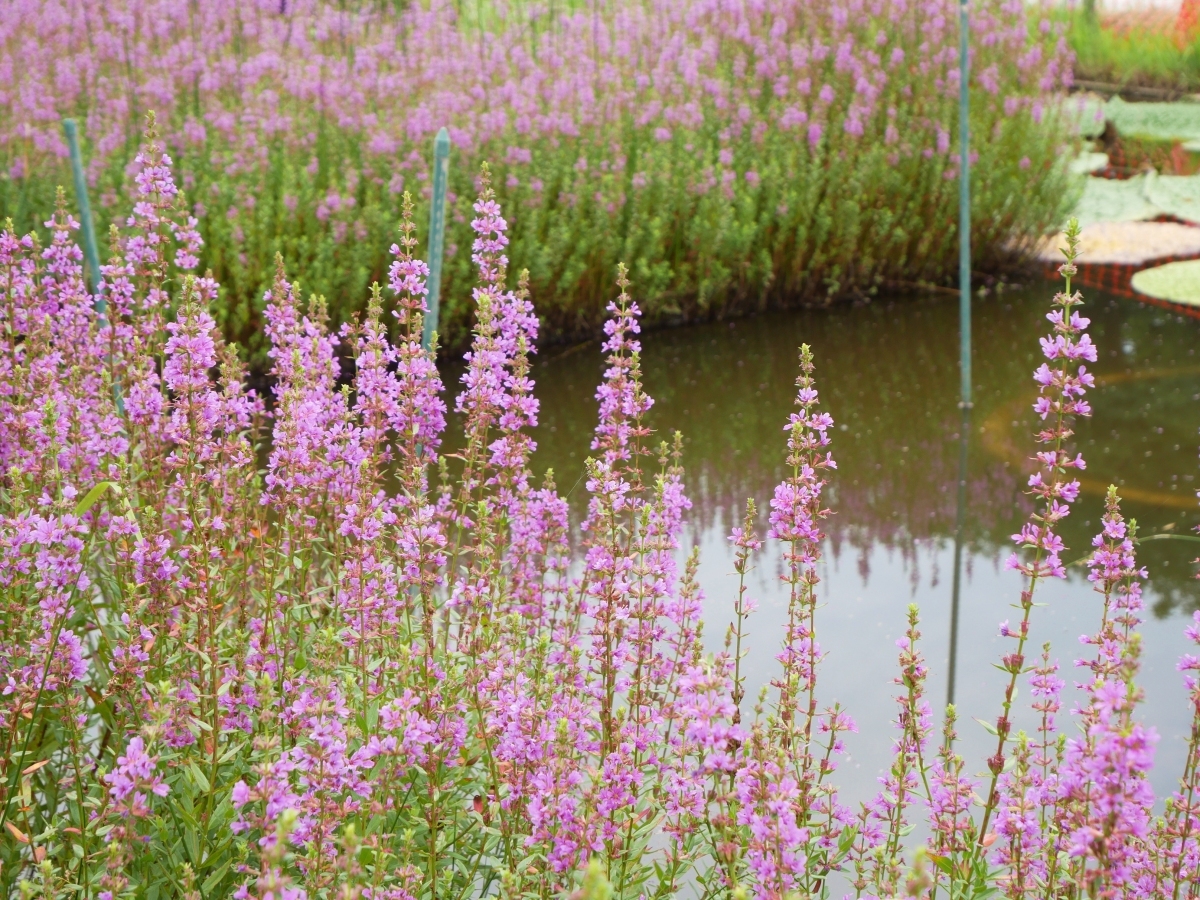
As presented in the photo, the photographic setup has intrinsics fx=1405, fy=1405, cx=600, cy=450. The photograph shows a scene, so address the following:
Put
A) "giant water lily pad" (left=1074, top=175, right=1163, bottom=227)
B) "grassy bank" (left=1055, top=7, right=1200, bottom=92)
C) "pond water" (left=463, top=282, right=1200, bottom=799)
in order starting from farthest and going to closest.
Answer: "grassy bank" (left=1055, top=7, right=1200, bottom=92) < "giant water lily pad" (left=1074, top=175, right=1163, bottom=227) < "pond water" (left=463, top=282, right=1200, bottom=799)

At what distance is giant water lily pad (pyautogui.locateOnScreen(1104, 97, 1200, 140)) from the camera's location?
1276 cm

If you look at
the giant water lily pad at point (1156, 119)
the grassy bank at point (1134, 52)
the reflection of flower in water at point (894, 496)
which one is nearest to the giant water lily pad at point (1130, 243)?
the giant water lily pad at point (1156, 119)

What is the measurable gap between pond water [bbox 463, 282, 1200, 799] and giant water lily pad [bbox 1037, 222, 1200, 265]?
509 mm

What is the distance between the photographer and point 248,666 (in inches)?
100.0

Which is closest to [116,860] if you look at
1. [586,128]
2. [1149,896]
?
[1149,896]

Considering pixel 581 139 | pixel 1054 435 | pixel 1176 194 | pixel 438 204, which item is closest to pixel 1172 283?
pixel 1176 194

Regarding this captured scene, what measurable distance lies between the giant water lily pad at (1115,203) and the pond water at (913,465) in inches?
82.3

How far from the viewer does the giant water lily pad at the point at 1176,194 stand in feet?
34.8

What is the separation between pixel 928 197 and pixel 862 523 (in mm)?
4007

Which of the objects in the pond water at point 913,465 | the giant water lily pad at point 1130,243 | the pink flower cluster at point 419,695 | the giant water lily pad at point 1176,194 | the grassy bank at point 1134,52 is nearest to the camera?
the pink flower cluster at point 419,695

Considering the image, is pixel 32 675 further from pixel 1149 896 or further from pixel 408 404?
pixel 1149 896

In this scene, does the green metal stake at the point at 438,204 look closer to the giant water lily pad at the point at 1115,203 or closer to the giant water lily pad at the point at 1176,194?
the giant water lily pad at the point at 1115,203

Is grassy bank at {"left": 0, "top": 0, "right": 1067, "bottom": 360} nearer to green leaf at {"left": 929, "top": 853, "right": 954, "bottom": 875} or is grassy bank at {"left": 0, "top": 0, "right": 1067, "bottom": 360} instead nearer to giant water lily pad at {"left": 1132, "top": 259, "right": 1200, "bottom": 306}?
giant water lily pad at {"left": 1132, "top": 259, "right": 1200, "bottom": 306}

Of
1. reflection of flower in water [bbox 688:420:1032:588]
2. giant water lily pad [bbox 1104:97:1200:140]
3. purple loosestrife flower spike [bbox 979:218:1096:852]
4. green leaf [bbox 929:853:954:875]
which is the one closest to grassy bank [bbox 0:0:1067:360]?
reflection of flower in water [bbox 688:420:1032:588]
